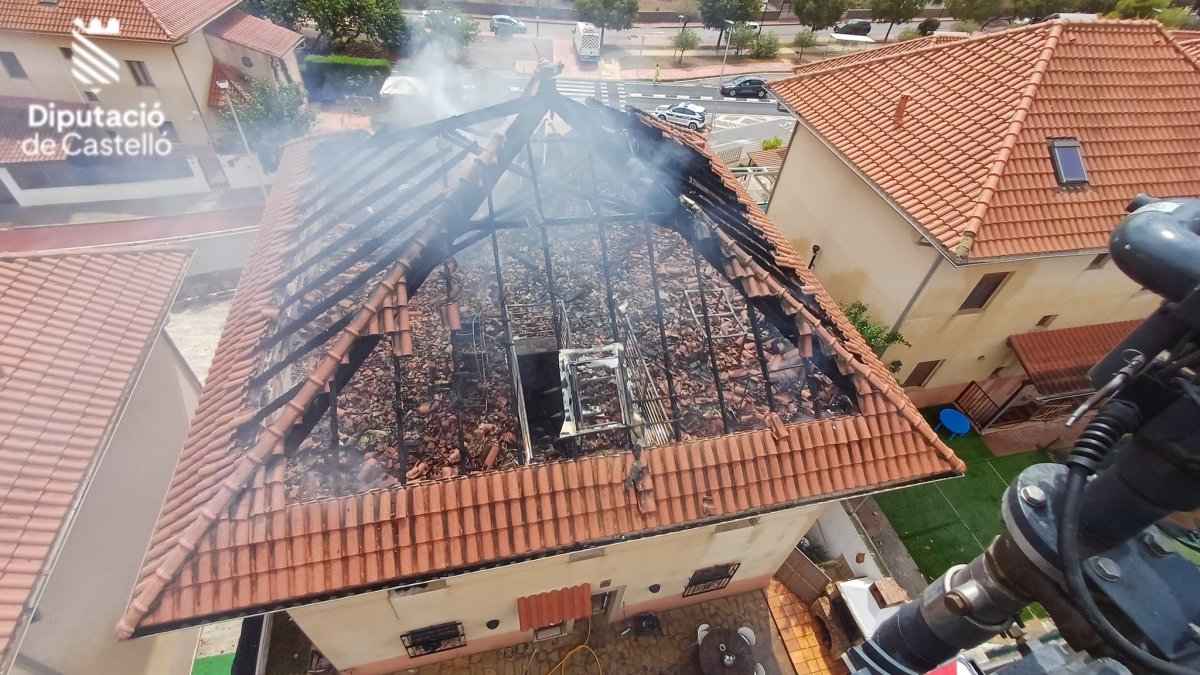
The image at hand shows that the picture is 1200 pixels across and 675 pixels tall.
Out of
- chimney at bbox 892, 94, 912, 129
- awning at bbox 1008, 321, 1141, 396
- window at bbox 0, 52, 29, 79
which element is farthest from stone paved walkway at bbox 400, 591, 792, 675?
window at bbox 0, 52, 29, 79

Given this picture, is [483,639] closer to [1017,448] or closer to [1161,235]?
[1161,235]

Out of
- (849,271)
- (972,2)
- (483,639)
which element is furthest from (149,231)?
(972,2)

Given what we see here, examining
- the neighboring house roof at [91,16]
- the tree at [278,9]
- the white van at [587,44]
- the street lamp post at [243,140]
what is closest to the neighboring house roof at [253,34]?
the street lamp post at [243,140]

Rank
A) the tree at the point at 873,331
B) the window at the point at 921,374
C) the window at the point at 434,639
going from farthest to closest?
the window at the point at 921,374 → the tree at the point at 873,331 → the window at the point at 434,639

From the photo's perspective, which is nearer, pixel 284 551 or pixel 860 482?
pixel 284 551

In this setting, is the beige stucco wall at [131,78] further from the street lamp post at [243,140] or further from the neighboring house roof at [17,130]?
the street lamp post at [243,140]

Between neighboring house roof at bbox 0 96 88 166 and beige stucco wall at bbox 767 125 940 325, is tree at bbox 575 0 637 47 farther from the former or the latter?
beige stucco wall at bbox 767 125 940 325

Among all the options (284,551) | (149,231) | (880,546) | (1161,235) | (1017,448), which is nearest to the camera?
(1161,235)
